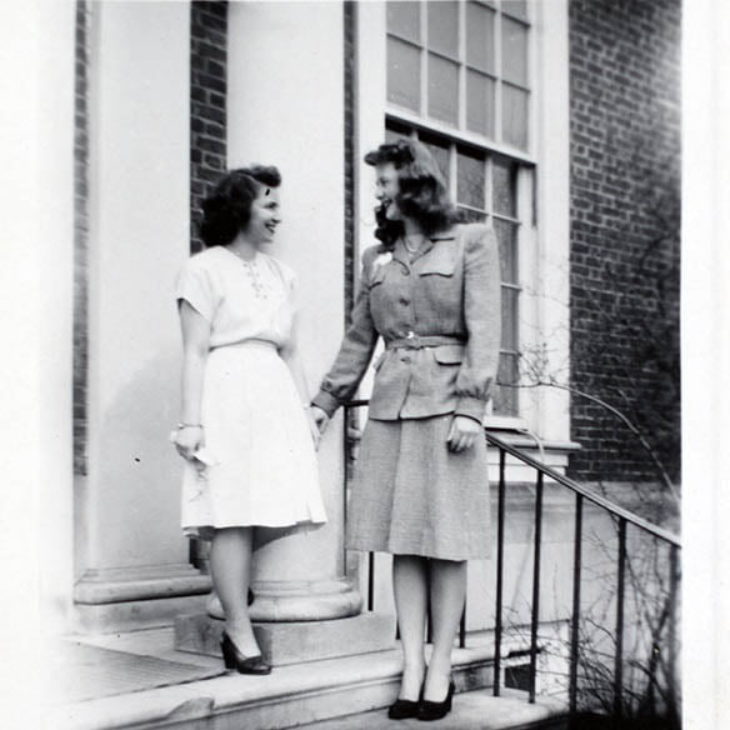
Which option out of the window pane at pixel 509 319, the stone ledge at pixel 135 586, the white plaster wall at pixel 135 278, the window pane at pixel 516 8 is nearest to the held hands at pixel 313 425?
the white plaster wall at pixel 135 278

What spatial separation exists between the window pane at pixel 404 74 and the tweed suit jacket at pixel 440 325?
2531mm

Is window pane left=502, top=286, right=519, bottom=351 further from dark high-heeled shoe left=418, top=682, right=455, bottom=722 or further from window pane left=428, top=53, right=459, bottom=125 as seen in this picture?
dark high-heeled shoe left=418, top=682, right=455, bottom=722

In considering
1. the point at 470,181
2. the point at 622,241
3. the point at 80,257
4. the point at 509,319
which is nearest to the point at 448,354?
the point at 80,257

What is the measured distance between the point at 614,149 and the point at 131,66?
367 cm

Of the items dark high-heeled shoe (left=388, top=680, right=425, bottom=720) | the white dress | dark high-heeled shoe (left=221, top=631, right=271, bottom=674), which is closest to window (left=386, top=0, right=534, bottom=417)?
the white dress

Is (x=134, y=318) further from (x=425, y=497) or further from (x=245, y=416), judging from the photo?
(x=425, y=497)

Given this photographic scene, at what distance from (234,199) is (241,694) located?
1.62 metres

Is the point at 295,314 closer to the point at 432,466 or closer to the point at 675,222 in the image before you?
the point at 432,466

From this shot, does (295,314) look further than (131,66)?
No

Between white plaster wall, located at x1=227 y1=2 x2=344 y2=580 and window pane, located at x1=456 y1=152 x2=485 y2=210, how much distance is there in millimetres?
2429

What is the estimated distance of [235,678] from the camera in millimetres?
3564
